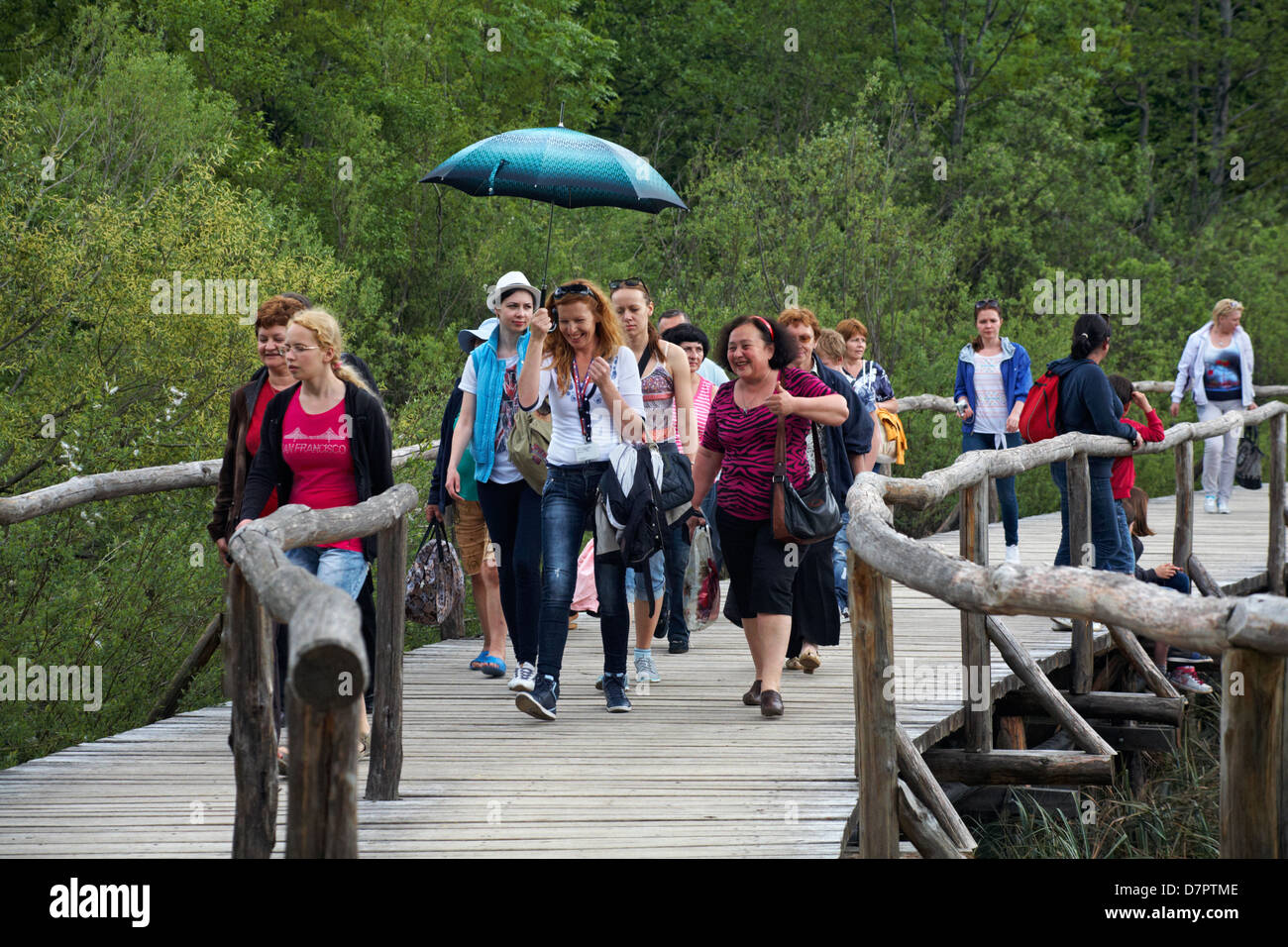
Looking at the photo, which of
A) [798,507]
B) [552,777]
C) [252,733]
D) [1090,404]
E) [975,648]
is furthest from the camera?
[1090,404]

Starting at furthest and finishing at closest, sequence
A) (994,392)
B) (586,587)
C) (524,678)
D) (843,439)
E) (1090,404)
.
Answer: (994,392)
(586,587)
(1090,404)
(843,439)
(524,678)

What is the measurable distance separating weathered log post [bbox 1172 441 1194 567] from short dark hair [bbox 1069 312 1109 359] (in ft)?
5.29

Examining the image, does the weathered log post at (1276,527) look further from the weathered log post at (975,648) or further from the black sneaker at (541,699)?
the black sneaker at (541,699)

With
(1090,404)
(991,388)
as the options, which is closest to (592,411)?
(1090,404)

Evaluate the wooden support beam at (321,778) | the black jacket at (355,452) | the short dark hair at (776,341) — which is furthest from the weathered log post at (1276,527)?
the wooden support beam at (321,778)

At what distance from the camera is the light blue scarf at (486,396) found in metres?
6.57

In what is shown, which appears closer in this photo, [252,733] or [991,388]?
[252,733]

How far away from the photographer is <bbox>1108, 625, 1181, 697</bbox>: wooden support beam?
26.1 ft

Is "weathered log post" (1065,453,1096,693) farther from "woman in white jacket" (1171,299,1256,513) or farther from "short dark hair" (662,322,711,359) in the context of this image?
"woman in white jacket" (1171,299,1256,513)

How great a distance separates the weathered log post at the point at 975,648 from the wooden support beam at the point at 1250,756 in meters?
3.33

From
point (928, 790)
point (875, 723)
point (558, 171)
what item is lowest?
point (928, 790)

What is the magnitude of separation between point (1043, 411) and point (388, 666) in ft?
14.8

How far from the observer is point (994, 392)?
10.1m

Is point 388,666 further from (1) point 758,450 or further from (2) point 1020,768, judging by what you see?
(2) point 1020,768
